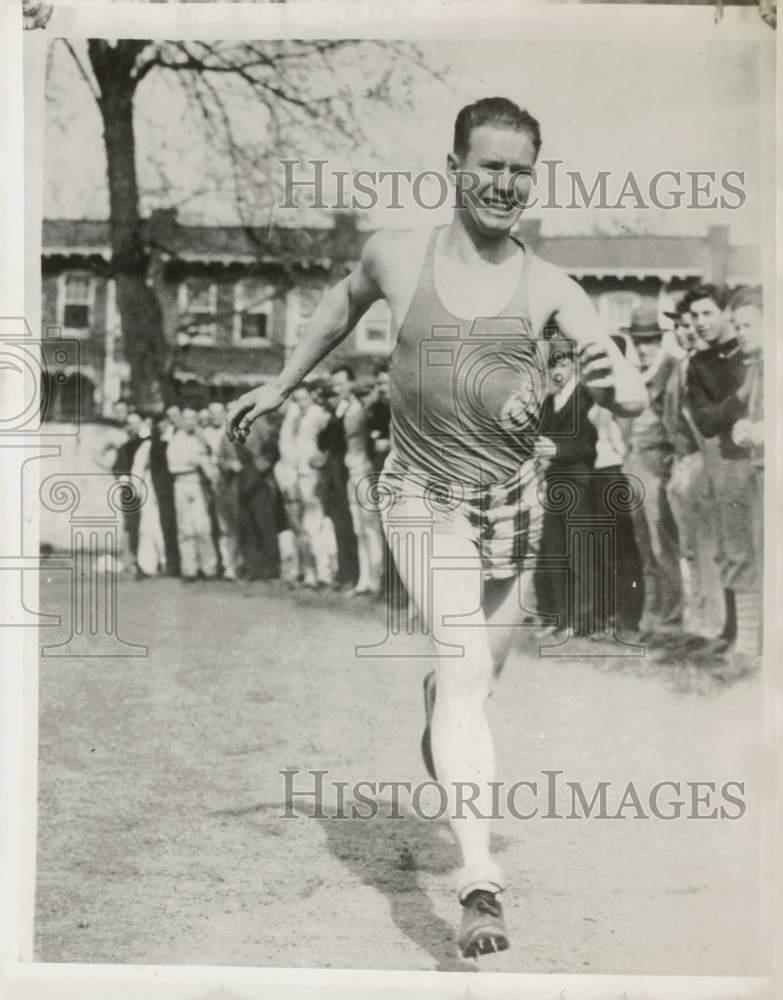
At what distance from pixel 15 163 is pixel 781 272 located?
2.60m

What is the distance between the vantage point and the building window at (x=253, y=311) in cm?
434

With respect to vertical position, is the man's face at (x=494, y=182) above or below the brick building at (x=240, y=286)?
above

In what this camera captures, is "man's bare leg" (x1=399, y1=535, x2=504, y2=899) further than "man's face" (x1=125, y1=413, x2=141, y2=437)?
No

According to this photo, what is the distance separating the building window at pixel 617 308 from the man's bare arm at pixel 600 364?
0.03 meters

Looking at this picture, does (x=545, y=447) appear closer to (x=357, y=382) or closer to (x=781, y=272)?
(x=357, y=382)

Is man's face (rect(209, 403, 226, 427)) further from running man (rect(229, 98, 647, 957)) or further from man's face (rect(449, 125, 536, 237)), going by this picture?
man's face (rect(449, 125, 536, 237))

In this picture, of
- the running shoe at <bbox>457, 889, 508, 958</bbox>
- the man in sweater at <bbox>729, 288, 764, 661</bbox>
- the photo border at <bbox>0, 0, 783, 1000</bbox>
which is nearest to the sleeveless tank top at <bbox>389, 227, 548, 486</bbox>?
the man in sweater at <bbox>729, 288, 764, 661</bbox>

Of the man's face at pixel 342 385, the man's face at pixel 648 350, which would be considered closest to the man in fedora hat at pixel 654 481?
the man's face at pixel 648 350

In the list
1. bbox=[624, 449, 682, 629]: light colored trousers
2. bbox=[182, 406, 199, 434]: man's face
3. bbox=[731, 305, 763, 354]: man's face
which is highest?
bbox=[731, 305, 763, 354]: man's face

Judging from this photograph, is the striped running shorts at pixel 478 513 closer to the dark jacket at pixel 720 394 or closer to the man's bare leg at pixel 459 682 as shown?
the man's bare leg at pixel 459 682

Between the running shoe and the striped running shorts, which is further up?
the striped running shorts

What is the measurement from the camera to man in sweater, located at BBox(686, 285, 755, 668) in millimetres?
4289

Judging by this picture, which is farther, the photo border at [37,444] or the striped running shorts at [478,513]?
the striped running shorts at [478,513]

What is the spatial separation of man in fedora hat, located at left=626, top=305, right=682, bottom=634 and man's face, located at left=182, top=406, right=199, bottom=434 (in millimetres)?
1477
